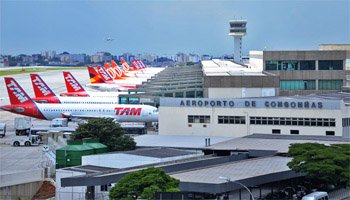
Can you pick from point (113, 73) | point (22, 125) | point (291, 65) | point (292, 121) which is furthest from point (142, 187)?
point (113, 73)

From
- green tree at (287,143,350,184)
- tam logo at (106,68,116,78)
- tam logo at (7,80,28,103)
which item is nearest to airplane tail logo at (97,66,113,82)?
tam logo at (106,68,116,78)

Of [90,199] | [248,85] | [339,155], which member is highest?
[248,85]

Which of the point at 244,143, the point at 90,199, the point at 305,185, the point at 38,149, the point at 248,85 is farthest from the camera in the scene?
the point at 248,85

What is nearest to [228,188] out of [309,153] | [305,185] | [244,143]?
[309,153]

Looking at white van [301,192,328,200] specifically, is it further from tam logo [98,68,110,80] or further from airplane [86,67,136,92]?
tam logo [98,68,110,80]

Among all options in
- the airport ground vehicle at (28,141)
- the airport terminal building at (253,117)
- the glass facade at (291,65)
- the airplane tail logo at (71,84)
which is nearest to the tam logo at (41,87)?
the airplane tail logo at (71,84)

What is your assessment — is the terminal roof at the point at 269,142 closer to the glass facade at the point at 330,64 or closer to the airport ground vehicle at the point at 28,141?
the airport ground vehicle at the point at 28,141

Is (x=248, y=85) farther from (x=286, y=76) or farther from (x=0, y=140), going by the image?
(x=0, y=140)
